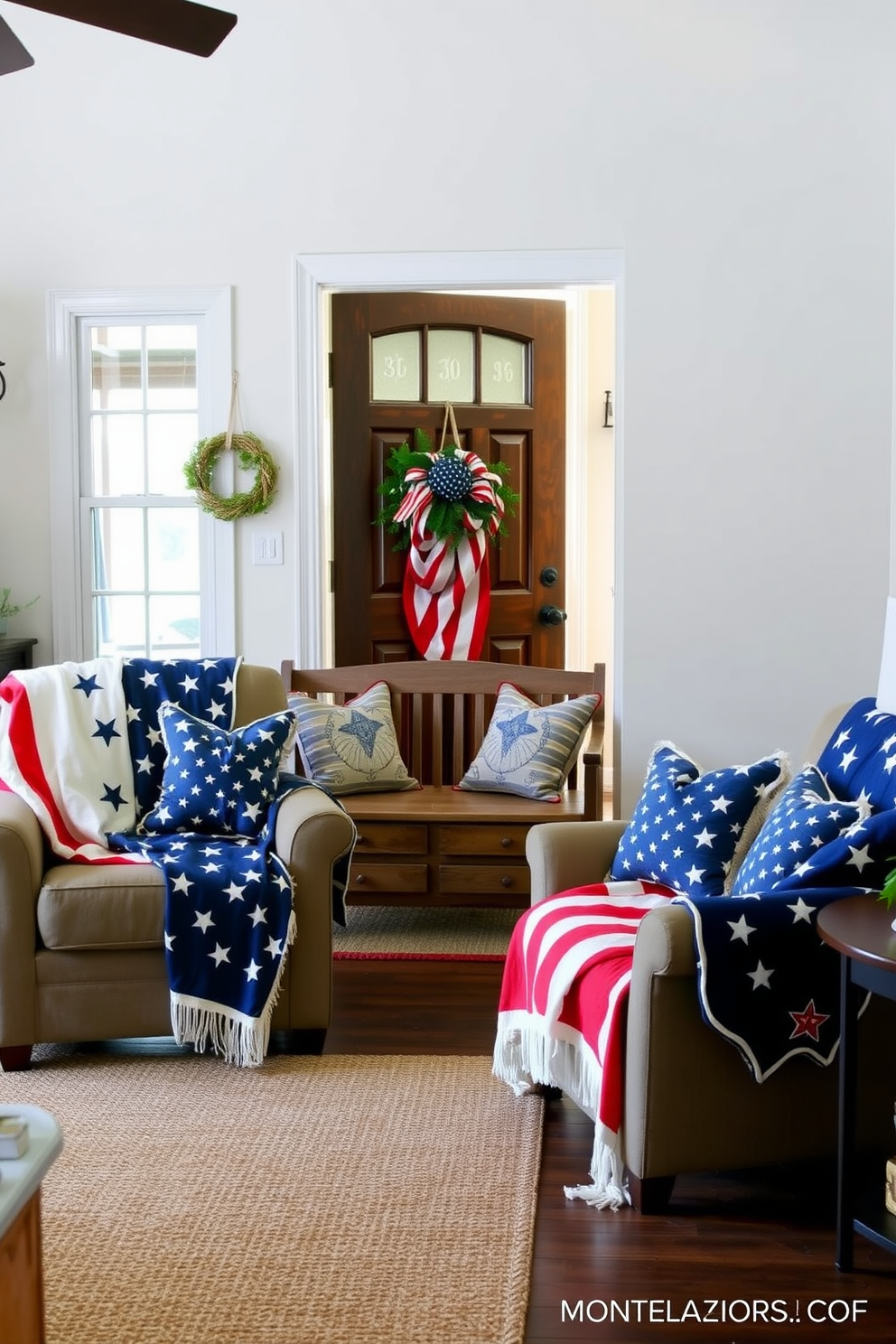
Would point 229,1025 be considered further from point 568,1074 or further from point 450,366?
point 450,366

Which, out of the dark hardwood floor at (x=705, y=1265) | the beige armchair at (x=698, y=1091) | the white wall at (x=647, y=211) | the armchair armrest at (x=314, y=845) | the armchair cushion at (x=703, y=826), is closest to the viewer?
the dark hardwood floor at (x=705, y=1265)

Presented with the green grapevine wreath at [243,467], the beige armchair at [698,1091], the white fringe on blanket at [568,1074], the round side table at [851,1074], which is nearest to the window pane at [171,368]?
the green grapevine wreath at [243,467]

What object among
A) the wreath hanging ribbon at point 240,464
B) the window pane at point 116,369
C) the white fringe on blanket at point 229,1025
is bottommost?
the white fringe on blanket at point 229,1025

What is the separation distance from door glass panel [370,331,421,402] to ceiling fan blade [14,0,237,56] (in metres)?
2.85

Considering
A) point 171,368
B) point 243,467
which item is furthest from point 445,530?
point 171,368

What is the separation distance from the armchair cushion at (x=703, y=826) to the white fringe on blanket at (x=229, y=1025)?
2.79 ft

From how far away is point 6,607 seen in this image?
501cm

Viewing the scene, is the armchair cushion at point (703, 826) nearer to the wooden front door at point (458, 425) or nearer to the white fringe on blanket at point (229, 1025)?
the white fringe on blanket at point (229, 1025)

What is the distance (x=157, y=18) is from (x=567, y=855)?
1.93 metres

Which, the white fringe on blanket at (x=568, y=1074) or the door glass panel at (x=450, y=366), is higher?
the door glass panel at (x=450, y=366)

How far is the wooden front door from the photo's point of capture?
529 cm

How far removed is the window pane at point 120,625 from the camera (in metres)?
5.11

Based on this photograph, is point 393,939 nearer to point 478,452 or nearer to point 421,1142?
point 421,1142

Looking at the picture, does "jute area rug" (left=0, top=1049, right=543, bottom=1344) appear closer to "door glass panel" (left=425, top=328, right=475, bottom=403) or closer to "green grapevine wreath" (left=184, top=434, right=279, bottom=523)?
"green grapevine wreath" (left=184, top=434, right=279, bottom=523)
